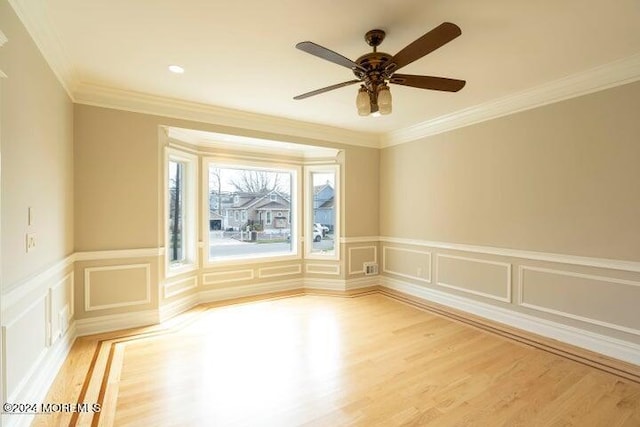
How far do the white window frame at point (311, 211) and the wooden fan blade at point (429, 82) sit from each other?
283 centimetres

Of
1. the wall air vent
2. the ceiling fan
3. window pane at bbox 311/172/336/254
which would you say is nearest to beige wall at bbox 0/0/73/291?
the ceiling fan

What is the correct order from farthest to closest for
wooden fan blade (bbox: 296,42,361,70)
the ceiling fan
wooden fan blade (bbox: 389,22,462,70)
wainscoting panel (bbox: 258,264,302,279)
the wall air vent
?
1. the wall air vent
2. wainscoting panel (bbox: 258,264,302,279)
3. the ceiling fan
4. wooden fan blade (bbox: 296,42,361,70)
5. wooden fan blade (bbox: 389,22,462,70)

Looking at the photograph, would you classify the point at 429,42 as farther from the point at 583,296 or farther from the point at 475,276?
the point at 475,276

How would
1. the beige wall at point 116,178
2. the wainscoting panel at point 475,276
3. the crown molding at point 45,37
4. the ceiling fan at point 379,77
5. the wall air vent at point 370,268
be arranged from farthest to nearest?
the wall air vent at point 370,268 < the wainscoting panel at point 475,276 < the beige wall at point 116,178 < the ceiling fan at point 379,77 < the crown molding at point 45,37

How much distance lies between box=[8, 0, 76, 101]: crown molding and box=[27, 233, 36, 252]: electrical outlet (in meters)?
1.34

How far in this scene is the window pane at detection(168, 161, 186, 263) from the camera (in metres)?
4.14

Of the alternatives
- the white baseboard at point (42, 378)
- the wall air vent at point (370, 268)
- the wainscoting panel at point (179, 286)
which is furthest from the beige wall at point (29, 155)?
the wall air vent at point (370, 268)

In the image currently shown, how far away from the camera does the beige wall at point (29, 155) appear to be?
1723 mm

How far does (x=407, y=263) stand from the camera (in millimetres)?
4871

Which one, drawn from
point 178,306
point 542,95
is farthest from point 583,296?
point 178,306

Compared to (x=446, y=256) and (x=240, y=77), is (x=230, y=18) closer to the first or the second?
(x=240, y=77)

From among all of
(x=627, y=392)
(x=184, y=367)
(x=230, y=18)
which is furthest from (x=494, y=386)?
(x=230, y=18)

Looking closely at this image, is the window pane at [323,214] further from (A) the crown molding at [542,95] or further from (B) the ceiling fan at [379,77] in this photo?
(B) the ceiling fan at [379,77]

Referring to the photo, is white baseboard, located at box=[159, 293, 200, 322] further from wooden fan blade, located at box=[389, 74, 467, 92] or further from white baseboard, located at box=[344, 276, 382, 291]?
wooden fan blade, located at box=[389, 74, 467, 92]
